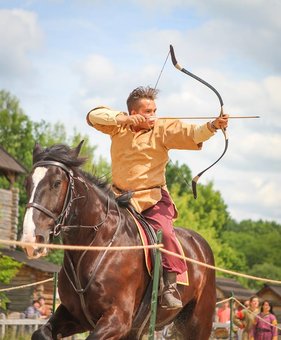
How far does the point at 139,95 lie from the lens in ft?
25.0

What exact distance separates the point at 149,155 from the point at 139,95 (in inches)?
22.9

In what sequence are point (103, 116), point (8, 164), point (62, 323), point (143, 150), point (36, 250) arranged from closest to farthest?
1. point (36, 250)
2. point (62, 323)
3. point (103, 116)
4. point (143, 150)
5. point (8, 164)

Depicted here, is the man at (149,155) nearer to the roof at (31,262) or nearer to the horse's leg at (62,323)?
the horse's leg at (62,323)

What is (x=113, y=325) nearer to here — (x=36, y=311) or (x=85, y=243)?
(x=85, y=243)

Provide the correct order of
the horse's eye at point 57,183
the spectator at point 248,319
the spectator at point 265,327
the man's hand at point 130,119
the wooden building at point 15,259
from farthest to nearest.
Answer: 1. the wooden building at point 15,259
2. the spectator at point 248,319
3. the spectator at point 265,327
4. the man's hand at point 130,119
5. the horse's eye at point 57,183

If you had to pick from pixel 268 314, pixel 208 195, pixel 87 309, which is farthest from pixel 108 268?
pixel 208 195

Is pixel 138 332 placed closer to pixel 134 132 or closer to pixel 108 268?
pixel 108 268

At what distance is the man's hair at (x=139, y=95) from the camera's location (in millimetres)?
7633

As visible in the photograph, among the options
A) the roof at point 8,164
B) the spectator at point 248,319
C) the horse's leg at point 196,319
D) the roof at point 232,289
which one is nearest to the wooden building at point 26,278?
the roof at point 8,164

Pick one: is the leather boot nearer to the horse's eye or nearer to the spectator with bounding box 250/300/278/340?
the horse's eye

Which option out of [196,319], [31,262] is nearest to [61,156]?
[196,319]

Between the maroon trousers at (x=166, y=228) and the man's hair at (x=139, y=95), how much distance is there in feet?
3.03

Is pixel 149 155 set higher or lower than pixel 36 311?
higher

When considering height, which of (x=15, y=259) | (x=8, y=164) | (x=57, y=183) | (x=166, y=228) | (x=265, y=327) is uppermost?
(x=8, y=164)
